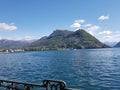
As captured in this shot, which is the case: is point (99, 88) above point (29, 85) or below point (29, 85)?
below

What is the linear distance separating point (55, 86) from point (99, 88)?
23660 millimetres

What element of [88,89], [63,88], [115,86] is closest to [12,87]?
[63,88]

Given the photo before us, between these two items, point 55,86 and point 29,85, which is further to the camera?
point 29,85

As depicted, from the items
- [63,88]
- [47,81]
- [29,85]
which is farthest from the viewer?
[29,85]

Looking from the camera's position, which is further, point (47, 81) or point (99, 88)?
point (99, 88)

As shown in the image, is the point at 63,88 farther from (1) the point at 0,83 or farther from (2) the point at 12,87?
(1) the point at 0,83

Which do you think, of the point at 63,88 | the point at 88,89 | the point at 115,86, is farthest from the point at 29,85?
the point at 115,86

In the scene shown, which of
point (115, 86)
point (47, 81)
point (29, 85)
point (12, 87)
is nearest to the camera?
point (47, 81)

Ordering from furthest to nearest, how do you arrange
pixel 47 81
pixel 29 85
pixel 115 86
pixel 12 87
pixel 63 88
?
pixel 115 86
pixel 12 87
pixel 29 85
pixel 47 81
pixel 63 88

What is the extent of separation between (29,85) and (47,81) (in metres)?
1.16

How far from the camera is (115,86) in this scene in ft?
108

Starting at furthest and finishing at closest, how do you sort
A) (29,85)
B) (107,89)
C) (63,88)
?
(107,89) → (29,85) → (63,88)

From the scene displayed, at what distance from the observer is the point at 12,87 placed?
10.2 m

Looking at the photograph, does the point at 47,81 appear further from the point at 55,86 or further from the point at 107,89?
the point at 107,89
